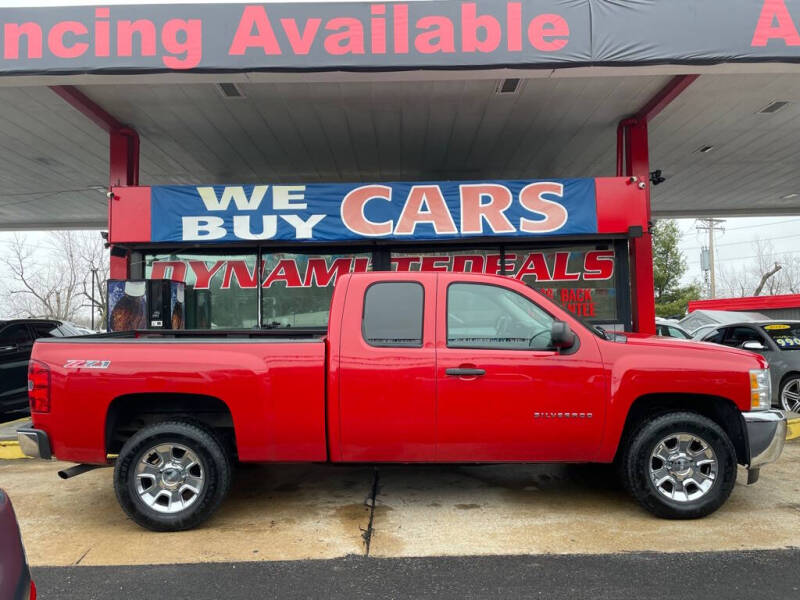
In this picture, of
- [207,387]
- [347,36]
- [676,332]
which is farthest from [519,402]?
[676,332]

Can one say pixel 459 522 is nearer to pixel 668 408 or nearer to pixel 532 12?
pixel 668 408

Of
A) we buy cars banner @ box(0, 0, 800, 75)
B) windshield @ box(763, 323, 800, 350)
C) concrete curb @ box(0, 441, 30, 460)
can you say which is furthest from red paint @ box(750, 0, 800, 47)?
concrete curb @ box(0, 441, 30, 460)

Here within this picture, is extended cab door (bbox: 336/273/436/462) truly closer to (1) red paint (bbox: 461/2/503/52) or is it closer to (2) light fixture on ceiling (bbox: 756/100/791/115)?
(1) red paint (bbox: 461/2/503/52)

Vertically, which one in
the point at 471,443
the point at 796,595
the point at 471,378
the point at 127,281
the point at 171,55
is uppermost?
the point at 171,55

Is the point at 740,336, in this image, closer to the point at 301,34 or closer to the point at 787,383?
the point at 787,383

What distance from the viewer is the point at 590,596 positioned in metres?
3.33

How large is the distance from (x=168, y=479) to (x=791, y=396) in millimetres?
8451

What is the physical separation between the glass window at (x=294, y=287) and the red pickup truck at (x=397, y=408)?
220 inches

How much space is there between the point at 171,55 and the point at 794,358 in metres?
9.32

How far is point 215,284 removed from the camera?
10.1m

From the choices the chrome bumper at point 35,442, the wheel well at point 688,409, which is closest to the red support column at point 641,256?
the wheel well at point 688,409

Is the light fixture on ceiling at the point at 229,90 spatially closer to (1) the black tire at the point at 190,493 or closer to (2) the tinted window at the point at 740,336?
(1) the black tire at the point at 190,493

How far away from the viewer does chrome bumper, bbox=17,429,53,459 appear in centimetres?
438

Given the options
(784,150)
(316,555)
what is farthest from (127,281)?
(784,150)
